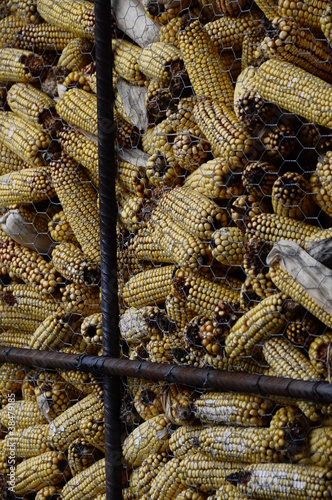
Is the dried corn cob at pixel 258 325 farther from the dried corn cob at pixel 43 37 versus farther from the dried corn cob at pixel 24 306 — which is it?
the dried corn cob at pixel 43 37

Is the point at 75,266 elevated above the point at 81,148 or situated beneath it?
situated beneath

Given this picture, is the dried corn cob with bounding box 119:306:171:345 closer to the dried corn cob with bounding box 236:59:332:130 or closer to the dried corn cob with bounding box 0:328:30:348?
the dried corn cob with bounding box 0:328:30:348

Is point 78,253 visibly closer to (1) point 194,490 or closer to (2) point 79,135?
(2) point 79,135

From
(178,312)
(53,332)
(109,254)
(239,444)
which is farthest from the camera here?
(53,332)

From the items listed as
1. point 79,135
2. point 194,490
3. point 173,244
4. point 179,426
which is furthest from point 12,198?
point 194,490

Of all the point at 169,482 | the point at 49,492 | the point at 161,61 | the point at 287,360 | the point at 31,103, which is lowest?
the point at 49,492

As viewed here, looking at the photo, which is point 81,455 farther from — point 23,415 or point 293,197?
point 293,197

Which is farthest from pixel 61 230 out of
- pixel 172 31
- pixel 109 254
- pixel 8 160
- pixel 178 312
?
pixel 172 31
